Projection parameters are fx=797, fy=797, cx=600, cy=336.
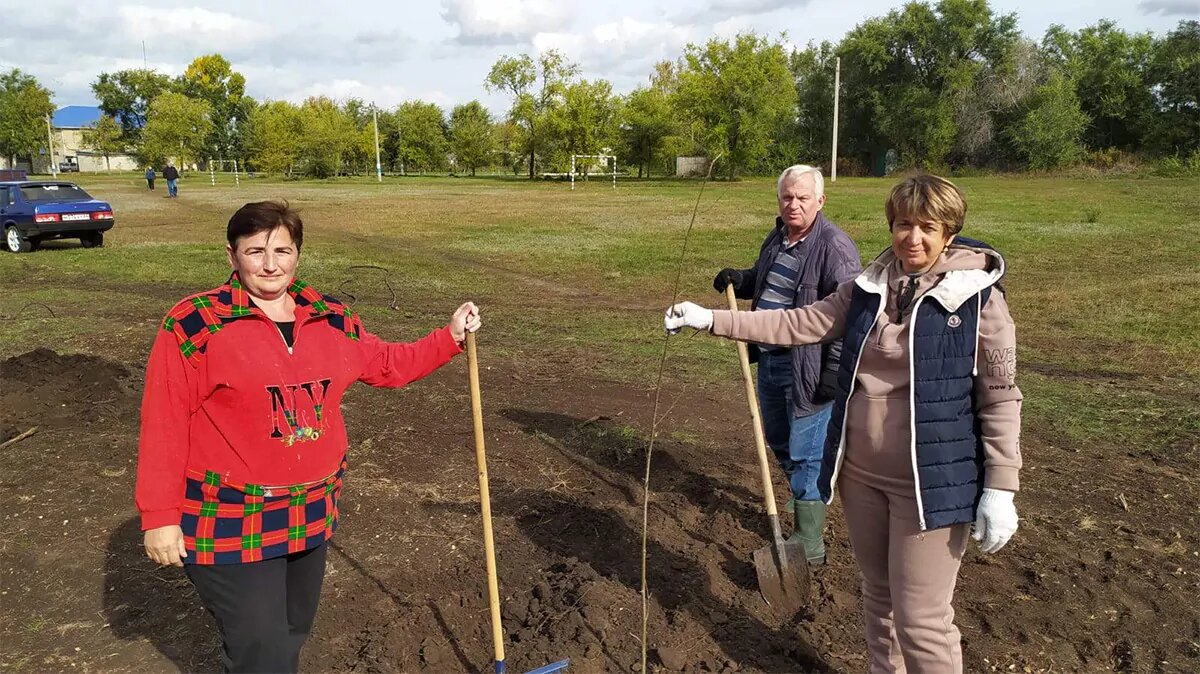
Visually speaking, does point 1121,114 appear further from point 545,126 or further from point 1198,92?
point 545,126

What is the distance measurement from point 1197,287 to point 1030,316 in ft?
12.5

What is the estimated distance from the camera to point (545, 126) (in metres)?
64.9

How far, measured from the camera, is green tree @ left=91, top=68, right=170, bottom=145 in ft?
303

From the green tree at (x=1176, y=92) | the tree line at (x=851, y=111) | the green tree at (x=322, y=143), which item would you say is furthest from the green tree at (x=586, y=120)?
the green tree at (x=1176, y=92)

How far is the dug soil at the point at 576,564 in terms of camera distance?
3.42 meters

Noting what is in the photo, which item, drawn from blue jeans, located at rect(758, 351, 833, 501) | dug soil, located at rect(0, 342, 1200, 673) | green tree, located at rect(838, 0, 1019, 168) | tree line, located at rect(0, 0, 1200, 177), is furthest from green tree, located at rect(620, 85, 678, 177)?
blue jeans, located at rect(758, 351, 833, 501)

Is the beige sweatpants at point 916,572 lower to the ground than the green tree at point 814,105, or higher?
lower

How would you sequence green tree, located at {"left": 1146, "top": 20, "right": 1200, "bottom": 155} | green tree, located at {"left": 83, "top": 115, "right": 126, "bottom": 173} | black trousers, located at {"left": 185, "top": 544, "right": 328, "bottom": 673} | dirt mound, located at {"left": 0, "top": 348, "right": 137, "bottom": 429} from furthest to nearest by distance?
green tree, located at {"left": 83, "top": 115, "right": 126, "bottom": 173} < green tree, located at {"left": 1146, "top": 20, "right": 1200, "bottom": 155} < dirt mound, located at {"left": 0, "top": 348, "right": 137, "bottom": 429} < black trousers, located at {"left": 185, "top": 544, "right": 328, "bottom": 673}

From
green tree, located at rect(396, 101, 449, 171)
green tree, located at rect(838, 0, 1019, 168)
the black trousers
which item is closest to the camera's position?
the black trousers

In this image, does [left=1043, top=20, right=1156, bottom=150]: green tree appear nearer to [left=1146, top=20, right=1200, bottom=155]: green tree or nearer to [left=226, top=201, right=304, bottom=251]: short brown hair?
[left=1146, top=20, right=1200, bottom=155]: green tree

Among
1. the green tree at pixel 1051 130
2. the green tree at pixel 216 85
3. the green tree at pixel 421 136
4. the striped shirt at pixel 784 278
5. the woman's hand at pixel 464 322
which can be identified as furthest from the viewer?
the green tree at pixel 216 85

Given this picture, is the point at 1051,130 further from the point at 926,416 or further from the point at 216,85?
the point at 216,85

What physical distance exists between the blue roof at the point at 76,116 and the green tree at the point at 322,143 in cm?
7222

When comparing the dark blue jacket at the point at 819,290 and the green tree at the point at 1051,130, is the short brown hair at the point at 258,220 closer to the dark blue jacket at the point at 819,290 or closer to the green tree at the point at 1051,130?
the dark blue jacket at the point at 819,290
